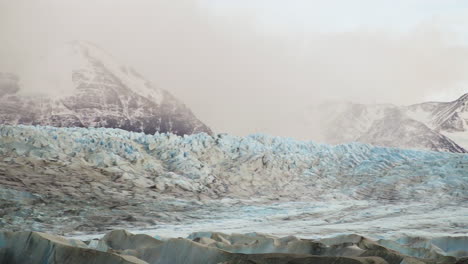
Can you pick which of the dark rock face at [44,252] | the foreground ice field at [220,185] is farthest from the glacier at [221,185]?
the dark rock face at [44,252]

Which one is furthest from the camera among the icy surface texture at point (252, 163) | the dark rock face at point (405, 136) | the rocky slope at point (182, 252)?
the dark rock face at point (405, 136)

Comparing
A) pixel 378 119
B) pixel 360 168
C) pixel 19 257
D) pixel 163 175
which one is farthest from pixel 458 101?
pixel 19 257

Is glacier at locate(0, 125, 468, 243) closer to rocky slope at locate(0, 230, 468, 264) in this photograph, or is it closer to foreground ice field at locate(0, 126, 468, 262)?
foreground ice field at locate(0, 126, 468, 262)

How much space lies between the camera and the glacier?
72.6 ft

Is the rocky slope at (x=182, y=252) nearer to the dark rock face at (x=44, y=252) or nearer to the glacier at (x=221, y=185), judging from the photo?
the dark rock face at (x=44, y=252)

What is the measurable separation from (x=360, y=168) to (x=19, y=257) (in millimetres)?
28187

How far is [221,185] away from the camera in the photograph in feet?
97.4

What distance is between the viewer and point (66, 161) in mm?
28109

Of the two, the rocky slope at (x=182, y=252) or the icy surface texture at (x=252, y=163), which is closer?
the rocky slope at (x=182, y=252)

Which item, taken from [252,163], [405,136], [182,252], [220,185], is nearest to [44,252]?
[182,252]

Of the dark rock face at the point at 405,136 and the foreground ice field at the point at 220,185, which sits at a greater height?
the dark rock face at the point at 405,136

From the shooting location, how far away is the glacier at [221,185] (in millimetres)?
22125

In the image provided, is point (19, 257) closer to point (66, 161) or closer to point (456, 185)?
point (66, 161)

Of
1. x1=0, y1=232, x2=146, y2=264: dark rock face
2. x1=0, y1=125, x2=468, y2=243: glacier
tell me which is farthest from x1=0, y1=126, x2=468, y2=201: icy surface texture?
x1=0, y1=232, x2=146, y2=264: dark rock face
